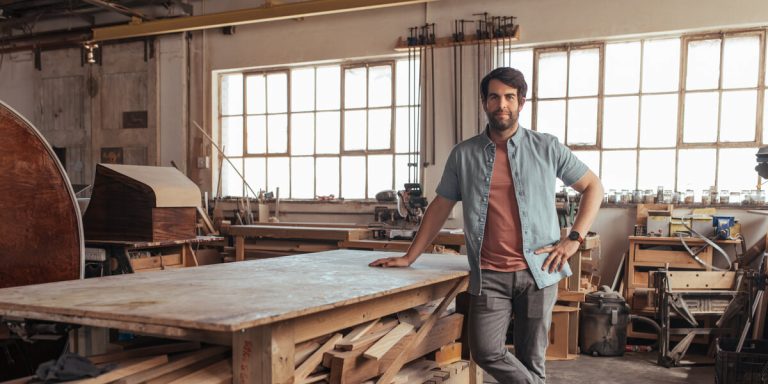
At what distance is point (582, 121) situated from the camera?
230 inches

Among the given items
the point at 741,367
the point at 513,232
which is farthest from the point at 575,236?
the point at 741,367

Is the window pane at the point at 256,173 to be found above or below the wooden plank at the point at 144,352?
above

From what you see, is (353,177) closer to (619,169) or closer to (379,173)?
(379,173)

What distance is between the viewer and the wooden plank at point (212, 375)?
5.55 feet

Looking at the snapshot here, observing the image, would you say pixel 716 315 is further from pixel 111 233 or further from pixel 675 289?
pixel 111 233

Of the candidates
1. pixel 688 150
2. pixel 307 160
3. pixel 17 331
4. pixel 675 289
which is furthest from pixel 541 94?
pixel 17 331

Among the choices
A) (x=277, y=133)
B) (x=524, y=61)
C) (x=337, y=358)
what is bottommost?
(x=337, y=358)

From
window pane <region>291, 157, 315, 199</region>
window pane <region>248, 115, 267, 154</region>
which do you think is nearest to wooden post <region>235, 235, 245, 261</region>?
window pane <region>291, 157, 315, 199</region>

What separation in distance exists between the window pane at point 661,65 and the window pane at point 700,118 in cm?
21

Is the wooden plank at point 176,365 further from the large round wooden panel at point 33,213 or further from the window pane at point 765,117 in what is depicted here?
the window pane at point 765,117

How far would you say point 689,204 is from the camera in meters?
5.30

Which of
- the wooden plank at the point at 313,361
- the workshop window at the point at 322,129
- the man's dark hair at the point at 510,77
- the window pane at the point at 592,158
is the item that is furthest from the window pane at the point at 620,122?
the wooden plank at the point at 313,361

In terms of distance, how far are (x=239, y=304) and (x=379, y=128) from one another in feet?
16.9

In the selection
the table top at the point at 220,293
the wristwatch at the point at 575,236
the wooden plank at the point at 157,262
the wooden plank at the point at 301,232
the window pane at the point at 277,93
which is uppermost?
the window pane at the point at 277,93
